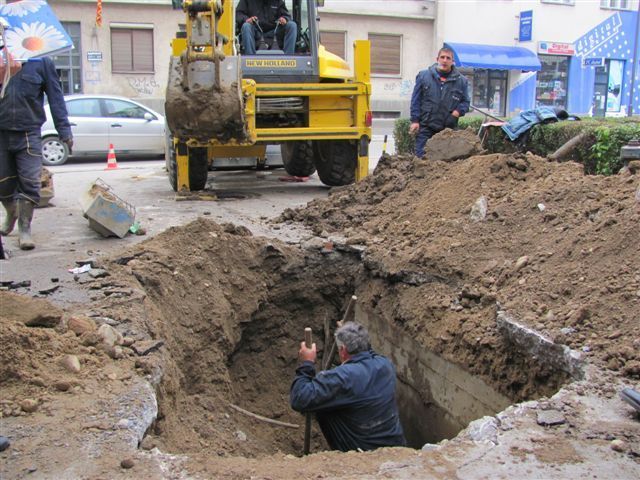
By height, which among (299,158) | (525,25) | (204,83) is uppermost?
(525,25)

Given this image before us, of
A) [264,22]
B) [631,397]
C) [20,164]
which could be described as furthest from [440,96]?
[631,397]

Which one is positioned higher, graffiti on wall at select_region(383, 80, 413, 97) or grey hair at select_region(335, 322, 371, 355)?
graffiti on wall at select_region(383, 80, 413, 97)

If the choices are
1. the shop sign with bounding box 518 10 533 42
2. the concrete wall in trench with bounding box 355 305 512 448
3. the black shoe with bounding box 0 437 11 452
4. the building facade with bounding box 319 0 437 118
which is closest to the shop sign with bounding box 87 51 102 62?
the building facade with bounding box 319 0 437 118

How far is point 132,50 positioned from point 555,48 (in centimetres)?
1715

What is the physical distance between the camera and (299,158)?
10977 millimetres

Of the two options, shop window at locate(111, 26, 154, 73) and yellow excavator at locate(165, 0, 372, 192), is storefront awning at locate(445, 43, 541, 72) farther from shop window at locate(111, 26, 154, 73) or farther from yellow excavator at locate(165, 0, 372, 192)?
yellow excavator at locate(165, 0, 372, 192)

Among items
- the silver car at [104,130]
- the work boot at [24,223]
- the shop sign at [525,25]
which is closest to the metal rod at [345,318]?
the work boot at [24,223]

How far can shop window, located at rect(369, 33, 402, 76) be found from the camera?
26.7m

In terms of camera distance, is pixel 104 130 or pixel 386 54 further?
pixel 386 54

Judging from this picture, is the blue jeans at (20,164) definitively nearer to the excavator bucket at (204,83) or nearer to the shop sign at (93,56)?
the excavator bucket at (204,83)

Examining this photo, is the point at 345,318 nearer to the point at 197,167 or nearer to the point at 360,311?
the point at 360,311

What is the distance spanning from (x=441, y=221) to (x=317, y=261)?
4.03 ft

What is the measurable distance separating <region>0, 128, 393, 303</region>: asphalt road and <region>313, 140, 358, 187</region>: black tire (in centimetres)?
28

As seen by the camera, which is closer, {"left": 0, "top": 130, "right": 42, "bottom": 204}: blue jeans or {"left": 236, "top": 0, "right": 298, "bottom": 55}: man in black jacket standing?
{"left": 0, "top": 130, "right": 42, "bottom": 204}: blue jeans
